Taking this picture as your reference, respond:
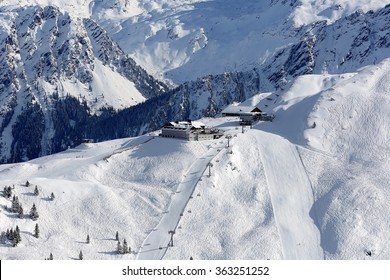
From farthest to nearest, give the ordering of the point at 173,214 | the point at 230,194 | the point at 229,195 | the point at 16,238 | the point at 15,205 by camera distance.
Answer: the point at 230,194
the point at 229,195
the point at 173,214
the point at 15,205
the point at 16,238

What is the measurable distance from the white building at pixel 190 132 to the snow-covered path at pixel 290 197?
10947mm

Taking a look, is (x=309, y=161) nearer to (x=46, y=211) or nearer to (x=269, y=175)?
(x=269, y=175)

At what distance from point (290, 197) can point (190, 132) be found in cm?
3317

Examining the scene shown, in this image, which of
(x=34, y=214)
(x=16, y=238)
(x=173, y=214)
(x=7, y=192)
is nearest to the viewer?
(x=16, y=238)

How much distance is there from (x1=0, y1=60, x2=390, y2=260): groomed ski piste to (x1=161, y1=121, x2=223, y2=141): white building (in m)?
3.35

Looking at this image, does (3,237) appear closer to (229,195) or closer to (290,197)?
(229,195)

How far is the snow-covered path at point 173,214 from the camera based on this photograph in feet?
415

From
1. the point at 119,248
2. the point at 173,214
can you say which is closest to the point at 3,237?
the point at 119,248

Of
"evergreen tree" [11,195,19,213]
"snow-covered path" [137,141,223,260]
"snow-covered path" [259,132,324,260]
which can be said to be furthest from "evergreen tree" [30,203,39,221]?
"snow-covered path" [259,132,324,260]

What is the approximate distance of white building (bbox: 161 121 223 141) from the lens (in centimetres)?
17088

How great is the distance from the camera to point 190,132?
170875 millimetres

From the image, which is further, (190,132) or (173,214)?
(190,132)

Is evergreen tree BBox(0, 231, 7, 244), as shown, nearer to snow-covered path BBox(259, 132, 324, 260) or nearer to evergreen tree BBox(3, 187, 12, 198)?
evergreen tree BBox(3, 187, 12, 198)
